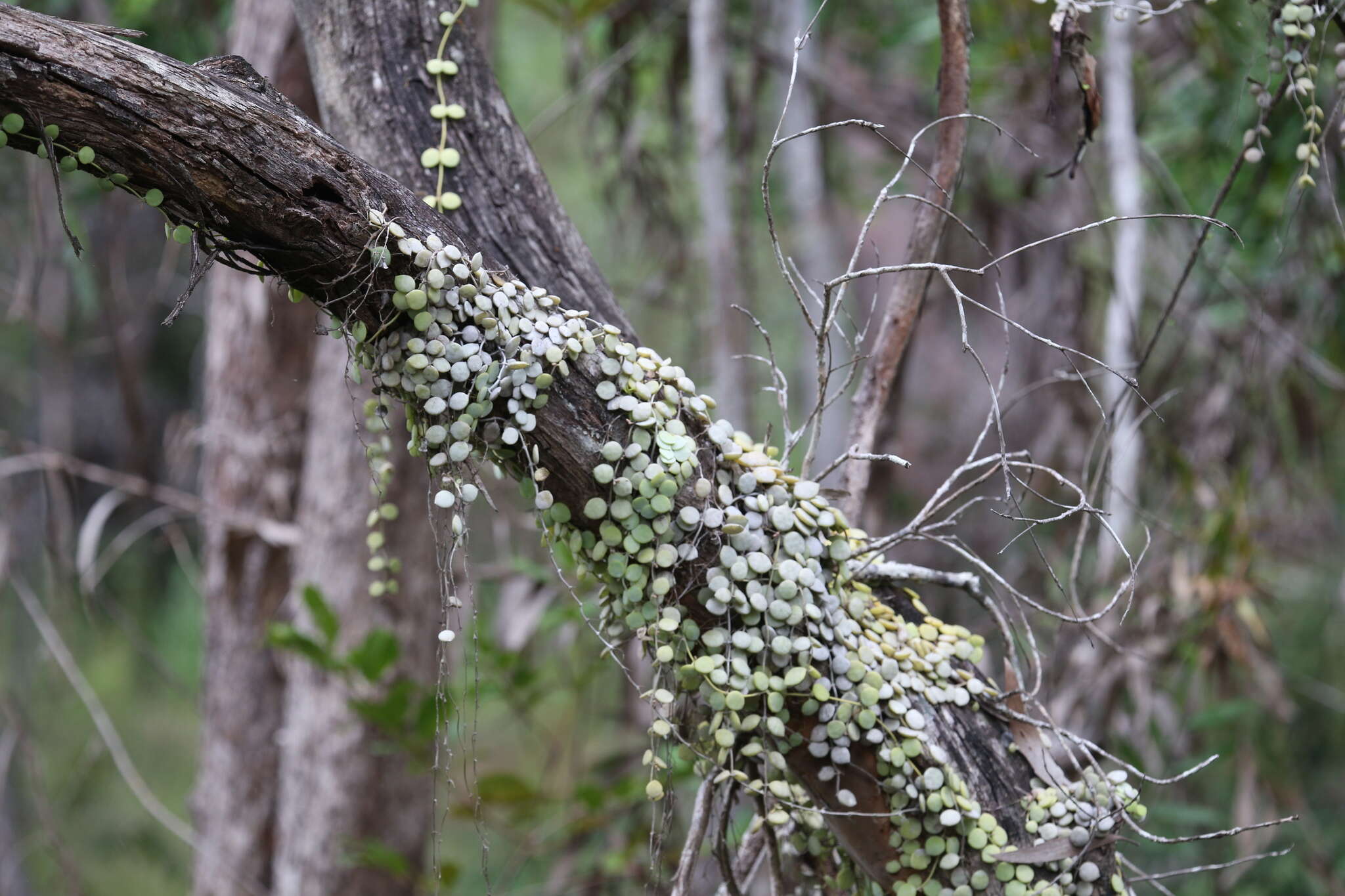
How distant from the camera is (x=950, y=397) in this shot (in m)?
3.88

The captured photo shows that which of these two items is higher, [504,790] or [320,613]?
[320,613]

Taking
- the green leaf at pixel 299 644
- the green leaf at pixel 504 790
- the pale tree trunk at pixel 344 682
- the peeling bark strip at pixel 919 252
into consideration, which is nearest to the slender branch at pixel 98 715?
the pale tree trunk at pixel 344 682

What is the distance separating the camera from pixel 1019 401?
1979mm

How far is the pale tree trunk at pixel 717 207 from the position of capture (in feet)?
6.06

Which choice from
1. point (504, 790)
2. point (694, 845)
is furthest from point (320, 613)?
point (694, 845)

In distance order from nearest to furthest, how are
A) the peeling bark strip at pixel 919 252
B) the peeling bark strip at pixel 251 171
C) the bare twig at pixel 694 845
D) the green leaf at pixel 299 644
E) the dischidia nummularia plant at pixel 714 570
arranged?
1. the peeling bark strip at pixel 251 171
2. the dischidia nummularia plant at pixel 714 570
3. the bare twig at pixel 694 845
4. the peeling bark strip at pixel 919 252
5. the green leaf at pixel 299 644

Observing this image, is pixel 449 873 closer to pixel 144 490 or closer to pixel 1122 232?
pixel 144 490

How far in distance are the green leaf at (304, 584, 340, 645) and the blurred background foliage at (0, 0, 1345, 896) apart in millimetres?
33

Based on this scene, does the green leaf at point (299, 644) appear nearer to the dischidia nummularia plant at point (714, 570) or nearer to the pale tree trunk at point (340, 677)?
the pale tree trunk at point (340, 677)

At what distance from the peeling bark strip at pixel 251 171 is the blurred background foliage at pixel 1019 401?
1.91 ft

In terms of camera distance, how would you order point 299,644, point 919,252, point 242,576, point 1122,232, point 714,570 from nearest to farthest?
point 714,570, point 919,252, point 299,644, point 1122,232, point 242,576

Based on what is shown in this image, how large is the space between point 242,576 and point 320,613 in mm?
624

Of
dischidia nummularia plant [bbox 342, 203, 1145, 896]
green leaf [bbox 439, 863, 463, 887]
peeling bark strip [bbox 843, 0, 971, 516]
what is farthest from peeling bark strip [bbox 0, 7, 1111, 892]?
green leaf [bbox 439, 863, 463, 887]

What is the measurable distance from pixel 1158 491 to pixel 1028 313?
54 cm
